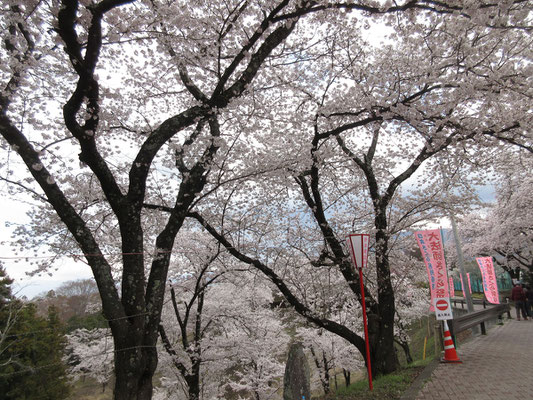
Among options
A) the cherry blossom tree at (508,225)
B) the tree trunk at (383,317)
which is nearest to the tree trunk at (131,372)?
the tree trunk at (383,317)

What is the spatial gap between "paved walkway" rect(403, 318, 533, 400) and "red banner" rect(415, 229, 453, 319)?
1.34m

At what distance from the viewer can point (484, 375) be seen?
5.80m

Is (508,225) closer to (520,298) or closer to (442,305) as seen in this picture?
(520,298)

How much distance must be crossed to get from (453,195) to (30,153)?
912 centimetres

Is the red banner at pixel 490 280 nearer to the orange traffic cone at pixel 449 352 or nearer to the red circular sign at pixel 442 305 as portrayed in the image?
the red circular sign at pixel 442 305

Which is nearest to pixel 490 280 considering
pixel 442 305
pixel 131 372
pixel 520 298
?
pixel 520 298

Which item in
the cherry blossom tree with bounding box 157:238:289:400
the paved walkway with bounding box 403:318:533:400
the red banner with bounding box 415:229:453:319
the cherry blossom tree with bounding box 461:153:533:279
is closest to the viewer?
the paved walkway with bounding box 403:318:533:400

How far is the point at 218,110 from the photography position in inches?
187

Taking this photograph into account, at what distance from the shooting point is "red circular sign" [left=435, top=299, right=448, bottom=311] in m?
7.52

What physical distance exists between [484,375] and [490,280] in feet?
37.2

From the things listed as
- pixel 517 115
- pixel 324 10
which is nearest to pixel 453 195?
pixel 517 115

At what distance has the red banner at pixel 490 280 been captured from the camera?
14.9 meters

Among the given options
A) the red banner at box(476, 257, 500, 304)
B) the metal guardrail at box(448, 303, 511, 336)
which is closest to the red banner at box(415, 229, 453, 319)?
the metal guardrail at box(448, 303, 511, 336)

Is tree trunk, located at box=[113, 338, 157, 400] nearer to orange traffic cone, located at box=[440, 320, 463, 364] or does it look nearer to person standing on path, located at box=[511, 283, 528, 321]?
orange traffic cone, located at box=[440, 320, 463, 364]
